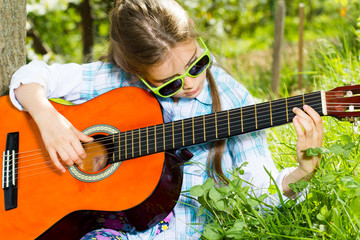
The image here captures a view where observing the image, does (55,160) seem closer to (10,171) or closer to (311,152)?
(10,171)

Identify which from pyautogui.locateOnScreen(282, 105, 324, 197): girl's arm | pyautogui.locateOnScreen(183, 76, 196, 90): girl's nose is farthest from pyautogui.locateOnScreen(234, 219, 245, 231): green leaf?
pyautogui.locateOnScreen(183, 76, 196, 90): girl's nose

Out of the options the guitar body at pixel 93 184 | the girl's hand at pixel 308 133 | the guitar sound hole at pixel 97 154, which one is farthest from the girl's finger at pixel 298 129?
the guitar sound hole at pixel 97 154

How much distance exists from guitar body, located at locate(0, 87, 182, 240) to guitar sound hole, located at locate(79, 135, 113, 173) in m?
0.02

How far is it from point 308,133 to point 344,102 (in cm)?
17

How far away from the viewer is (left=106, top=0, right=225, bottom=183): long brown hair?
5.92 feet

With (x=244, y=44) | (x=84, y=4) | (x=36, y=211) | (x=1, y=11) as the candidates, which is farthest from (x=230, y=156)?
(x=244, y=44)

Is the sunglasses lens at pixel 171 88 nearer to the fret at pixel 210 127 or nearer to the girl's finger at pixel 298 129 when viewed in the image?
the fret at pixel 210 127

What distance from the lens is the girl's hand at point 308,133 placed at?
1.50 m

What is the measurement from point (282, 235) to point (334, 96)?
542mm

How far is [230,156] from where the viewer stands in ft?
6.63

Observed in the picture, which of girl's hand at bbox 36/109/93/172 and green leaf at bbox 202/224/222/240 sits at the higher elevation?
girl's hand at bbox 36/109/93/172

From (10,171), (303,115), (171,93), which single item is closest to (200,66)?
(171,93)

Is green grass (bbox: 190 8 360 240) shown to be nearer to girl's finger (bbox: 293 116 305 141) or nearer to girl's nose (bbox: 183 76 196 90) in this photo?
girl's finger (bbox: 293 116 305 141)

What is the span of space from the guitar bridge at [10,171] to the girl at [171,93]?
17 cm
